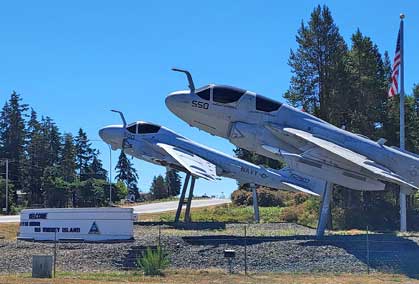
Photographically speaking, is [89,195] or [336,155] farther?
[89,195]

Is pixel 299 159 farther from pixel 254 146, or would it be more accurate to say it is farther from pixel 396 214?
pixel 396 214

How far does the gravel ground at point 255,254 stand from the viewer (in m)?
21.0

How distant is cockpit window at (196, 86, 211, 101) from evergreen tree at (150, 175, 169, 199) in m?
93.4

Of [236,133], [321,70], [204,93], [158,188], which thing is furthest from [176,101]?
[158,188]

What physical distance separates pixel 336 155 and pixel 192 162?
14.1 metres

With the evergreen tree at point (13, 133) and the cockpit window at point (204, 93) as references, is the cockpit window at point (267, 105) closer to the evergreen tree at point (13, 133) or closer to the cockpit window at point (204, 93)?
the cockpit window at point (204, 93)

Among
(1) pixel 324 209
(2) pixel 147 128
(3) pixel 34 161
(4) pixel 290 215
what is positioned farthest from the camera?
(3) pixel 34 161

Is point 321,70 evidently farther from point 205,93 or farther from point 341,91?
point 205,93

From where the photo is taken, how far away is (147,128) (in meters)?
42.7

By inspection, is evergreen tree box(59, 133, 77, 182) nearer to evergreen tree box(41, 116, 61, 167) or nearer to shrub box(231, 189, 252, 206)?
evergreen tree box(41, 116, 61, 167)

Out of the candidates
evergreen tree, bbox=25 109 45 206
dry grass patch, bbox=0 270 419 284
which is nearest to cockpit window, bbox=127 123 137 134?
dry grass patch, bbox=0 270 419 284

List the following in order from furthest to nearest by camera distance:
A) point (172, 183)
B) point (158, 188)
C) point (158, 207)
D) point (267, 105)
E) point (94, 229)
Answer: point (172, 183) < point (158, 188) < point (158, 207) < point (94, 229) < point (267, 105)

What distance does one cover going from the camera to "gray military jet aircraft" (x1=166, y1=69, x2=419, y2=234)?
2581cm

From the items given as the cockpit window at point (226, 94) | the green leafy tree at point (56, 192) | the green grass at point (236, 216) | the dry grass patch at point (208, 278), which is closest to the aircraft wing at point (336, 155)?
the cockpit window at point (226, 94)
